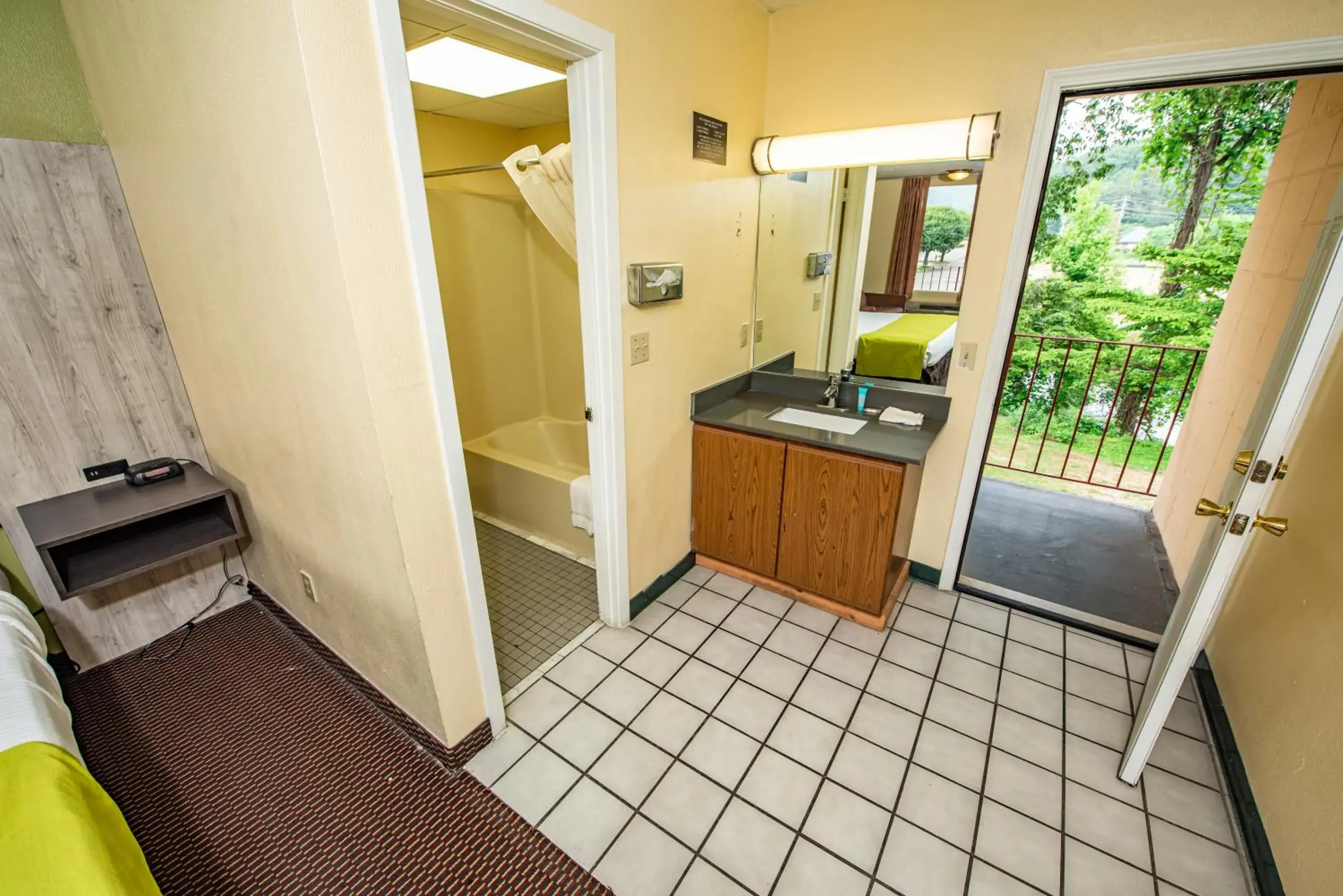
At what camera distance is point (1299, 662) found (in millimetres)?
1391

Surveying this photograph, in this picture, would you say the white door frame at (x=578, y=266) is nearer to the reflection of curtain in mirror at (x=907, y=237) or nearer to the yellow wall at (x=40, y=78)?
the reflection of curtain in mirror at (x=907, y=237)

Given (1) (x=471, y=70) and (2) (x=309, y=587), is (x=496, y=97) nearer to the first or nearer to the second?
(1) (x=471, y=70)

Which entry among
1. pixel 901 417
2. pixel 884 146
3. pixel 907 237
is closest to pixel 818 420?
pixel 901 417

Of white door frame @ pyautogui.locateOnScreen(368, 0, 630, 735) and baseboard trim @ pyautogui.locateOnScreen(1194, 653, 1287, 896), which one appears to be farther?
baseboard trim @ pyautogui.locateOnScreen(1194, 653, 1287, 896)

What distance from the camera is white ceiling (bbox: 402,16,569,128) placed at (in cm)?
158

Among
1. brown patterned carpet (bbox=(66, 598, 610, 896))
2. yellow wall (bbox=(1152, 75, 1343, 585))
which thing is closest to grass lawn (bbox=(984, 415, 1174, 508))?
yellow wall (bbox=(1152, 75, 1343, 585))

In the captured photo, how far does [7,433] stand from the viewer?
170cm

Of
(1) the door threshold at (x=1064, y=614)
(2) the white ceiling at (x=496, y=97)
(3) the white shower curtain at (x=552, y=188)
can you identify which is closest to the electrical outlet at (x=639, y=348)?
(3) the white shower curtain at (x=552, y=188)

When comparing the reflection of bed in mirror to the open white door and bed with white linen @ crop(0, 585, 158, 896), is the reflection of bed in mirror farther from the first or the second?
bed with white linen @ crop(0, 585, 158, 896)

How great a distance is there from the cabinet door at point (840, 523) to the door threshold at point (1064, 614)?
2.04 feet

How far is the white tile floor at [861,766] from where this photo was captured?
1.37 meters

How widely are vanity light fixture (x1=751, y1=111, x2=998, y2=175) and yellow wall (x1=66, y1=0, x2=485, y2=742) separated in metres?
1.62

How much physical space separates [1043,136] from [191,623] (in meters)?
3.73

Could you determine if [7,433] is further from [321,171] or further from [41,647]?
[321,171]
